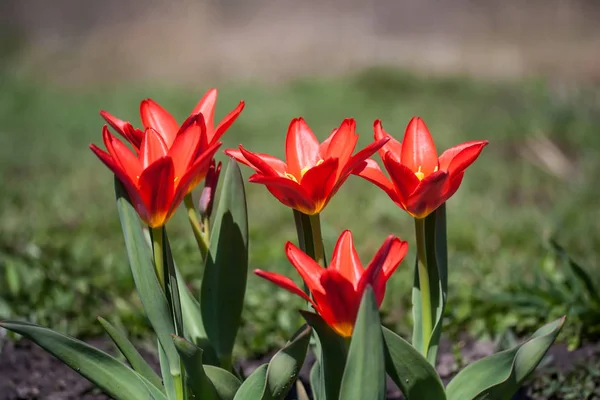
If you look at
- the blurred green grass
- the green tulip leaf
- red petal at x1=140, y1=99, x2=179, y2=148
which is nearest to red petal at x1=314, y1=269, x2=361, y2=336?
the green tulip leaf

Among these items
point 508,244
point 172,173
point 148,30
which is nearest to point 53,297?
point 172,173

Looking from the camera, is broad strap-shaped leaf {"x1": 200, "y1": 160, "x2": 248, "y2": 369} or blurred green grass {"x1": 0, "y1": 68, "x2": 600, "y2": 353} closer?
broad strap-shaped leaf {"x1": 200, "y1": 160, "x2": 248, "y2": 369}

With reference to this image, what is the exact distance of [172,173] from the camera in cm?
122

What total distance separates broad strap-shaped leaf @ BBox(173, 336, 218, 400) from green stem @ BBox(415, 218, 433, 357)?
42 centimetres

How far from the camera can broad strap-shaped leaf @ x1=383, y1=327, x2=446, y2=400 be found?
1.21 m

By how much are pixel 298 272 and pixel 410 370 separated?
26cm

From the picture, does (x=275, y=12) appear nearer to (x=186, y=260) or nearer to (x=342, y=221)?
(x=342, y=221)

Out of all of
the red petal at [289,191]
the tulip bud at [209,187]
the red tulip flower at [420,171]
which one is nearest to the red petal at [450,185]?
the red tulip flower at [420,171]

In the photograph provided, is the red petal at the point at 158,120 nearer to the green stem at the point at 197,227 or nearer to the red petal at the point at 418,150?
the green stem at the point at 197,227

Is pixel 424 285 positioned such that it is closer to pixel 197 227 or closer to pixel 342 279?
pixel 342 279

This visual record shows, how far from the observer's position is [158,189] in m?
1.22

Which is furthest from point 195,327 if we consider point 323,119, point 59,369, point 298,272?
point 323,119

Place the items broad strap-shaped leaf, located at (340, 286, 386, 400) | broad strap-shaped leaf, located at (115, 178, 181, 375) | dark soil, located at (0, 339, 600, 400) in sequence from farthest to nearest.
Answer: dark soil, located at (0, 339, 600, 400) < broad strap-shaped leaf, located at (115, 178, 181, 375) < broad strap-shaped leaf, located at (340, 286, 386, 400)

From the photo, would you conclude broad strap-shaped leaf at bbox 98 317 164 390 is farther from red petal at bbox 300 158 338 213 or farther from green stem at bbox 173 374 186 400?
red petal at bbox 300 158 338 213
